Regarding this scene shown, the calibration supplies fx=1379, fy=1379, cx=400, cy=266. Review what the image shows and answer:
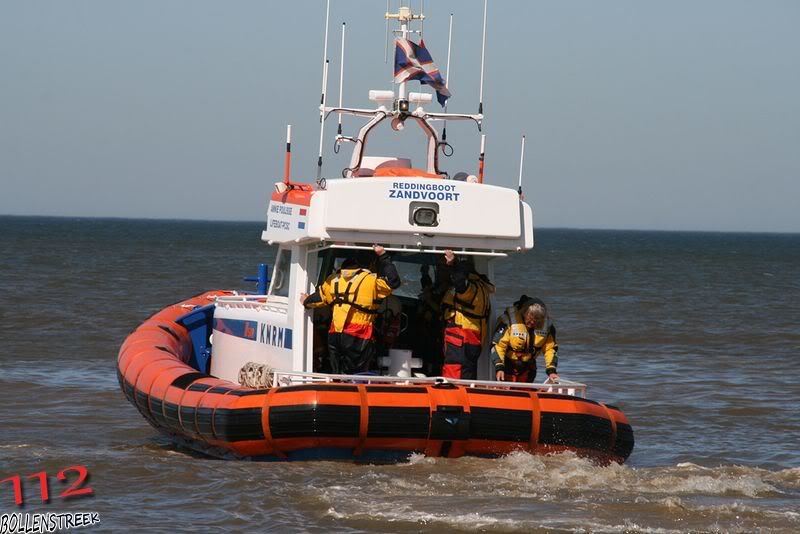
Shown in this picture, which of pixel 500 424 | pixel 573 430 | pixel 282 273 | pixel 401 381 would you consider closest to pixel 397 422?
pixel 401 381

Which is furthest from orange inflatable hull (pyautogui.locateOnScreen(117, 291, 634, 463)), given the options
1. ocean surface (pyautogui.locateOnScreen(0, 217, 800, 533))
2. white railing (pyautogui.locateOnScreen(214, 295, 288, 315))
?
white railing (pyautogui.locateOnScreen(214, 295, 288, 315))

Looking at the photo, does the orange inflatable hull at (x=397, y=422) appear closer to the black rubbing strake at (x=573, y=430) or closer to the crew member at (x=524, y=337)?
the black rubbing strake at (x=573, y=430)

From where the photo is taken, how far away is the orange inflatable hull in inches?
334

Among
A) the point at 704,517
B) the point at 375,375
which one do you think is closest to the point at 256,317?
the point at 375,375

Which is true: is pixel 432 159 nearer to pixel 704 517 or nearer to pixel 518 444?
pixel 518 444

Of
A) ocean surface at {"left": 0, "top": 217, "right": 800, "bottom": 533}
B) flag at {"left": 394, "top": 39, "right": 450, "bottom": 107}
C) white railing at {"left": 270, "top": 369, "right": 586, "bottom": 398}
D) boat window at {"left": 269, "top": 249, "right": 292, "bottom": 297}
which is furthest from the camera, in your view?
boat window at {"left": 269, "top": 249, "right": 292, "bottom": 297}

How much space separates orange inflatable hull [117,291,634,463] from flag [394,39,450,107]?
7.81 ft

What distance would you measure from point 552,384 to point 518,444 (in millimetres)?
582

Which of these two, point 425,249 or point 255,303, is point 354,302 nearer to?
point 425,249

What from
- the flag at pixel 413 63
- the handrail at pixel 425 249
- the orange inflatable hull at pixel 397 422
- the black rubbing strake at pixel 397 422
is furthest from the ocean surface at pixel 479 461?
the flag at pixel 413 63

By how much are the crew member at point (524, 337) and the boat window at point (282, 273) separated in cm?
178

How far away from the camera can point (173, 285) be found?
110 feet

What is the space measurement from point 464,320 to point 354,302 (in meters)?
0.82

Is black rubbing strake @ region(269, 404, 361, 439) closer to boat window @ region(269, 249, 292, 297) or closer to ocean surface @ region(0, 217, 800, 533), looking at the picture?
ocean surface @ region(0, 217, 800, 533)
